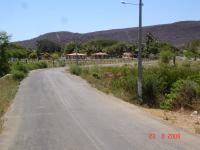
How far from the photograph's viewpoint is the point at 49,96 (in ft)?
99.0

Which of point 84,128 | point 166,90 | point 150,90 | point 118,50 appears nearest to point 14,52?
point 118,50

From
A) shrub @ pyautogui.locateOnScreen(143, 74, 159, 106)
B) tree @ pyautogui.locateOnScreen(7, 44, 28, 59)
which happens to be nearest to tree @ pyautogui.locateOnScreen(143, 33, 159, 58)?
tree @ pyautogui.locateOnScreen(7, 44, 28, 59)

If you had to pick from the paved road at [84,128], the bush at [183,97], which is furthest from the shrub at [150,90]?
the bush at [183,97]

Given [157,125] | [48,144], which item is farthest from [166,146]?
[157,125]

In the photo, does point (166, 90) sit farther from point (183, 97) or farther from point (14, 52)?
point (14, 52)

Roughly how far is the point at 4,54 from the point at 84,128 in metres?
62.6

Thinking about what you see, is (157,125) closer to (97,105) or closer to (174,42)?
(97,105)

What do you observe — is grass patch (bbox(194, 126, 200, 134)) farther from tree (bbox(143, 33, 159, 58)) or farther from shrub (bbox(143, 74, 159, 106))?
tree (bbox(143, 33, 159, 58))

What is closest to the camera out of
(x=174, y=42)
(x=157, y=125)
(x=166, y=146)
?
(x=166, y=146)

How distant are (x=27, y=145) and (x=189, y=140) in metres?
4.37

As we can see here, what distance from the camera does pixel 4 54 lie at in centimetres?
7700

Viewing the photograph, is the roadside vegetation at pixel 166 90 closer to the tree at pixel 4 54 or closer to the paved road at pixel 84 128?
the paved road at pixel 84 128

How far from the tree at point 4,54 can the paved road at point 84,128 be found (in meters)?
51.0

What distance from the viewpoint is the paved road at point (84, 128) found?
12.9 metres
